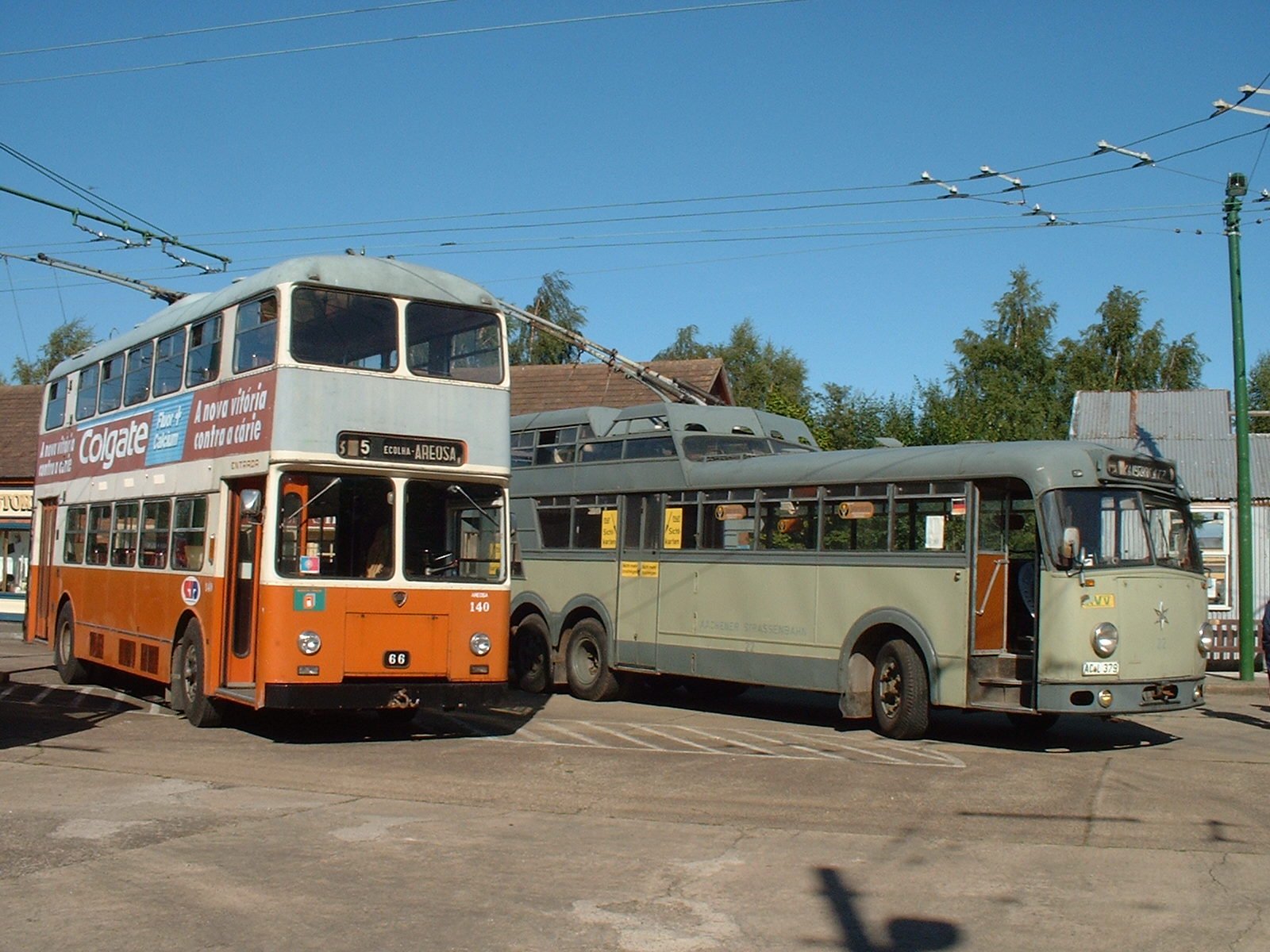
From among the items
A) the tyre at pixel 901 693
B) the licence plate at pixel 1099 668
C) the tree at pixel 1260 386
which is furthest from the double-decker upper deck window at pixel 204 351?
the tree at pixel 1260 386

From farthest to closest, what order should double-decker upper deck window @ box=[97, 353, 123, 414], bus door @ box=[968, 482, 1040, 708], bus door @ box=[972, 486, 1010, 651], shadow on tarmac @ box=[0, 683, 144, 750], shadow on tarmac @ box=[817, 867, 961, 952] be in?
double-decker upper deck window @ box=[97, 353, 123, 414] < shadow on tarmac @ box=[0, 683, 144, 750] < bus door @ box=[972, 486, 1010, 651] < bus door @ box=[968, 482, 1040, 708] < shadow on tarmac @ box=[817, 867, 961, 952]

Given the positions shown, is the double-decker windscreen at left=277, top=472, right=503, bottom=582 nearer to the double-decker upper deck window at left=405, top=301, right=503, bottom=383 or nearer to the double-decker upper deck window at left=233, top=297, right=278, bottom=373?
the double-decker upper deck window at left=405, top=301, right=503, bottom=383

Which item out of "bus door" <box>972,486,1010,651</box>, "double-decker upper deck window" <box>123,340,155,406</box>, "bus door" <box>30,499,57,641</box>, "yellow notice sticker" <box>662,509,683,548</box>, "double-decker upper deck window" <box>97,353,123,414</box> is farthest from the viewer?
"bus door" <box>30,499,57,641</box>

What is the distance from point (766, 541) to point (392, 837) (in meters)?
7.69

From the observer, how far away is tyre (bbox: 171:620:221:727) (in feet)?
46.2

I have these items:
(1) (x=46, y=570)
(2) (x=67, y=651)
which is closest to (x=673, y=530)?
(2) (x=67, y=651)

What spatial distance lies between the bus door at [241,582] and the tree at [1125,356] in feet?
190

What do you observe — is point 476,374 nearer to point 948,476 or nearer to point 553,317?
point 948,476

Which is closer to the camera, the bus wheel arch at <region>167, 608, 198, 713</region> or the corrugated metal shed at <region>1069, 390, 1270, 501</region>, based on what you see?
the bus wheel arch at <region>167, 608, 198, 713</region>

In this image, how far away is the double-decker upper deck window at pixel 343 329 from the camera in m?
13.0

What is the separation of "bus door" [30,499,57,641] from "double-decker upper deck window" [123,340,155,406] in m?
3.62

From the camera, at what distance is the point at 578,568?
1867cm

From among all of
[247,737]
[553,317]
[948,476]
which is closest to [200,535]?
[247,737]

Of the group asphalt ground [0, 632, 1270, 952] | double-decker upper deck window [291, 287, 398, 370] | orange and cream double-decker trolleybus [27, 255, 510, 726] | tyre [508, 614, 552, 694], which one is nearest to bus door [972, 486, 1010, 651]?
asphalt ground [0, 632, 1270, 952]
